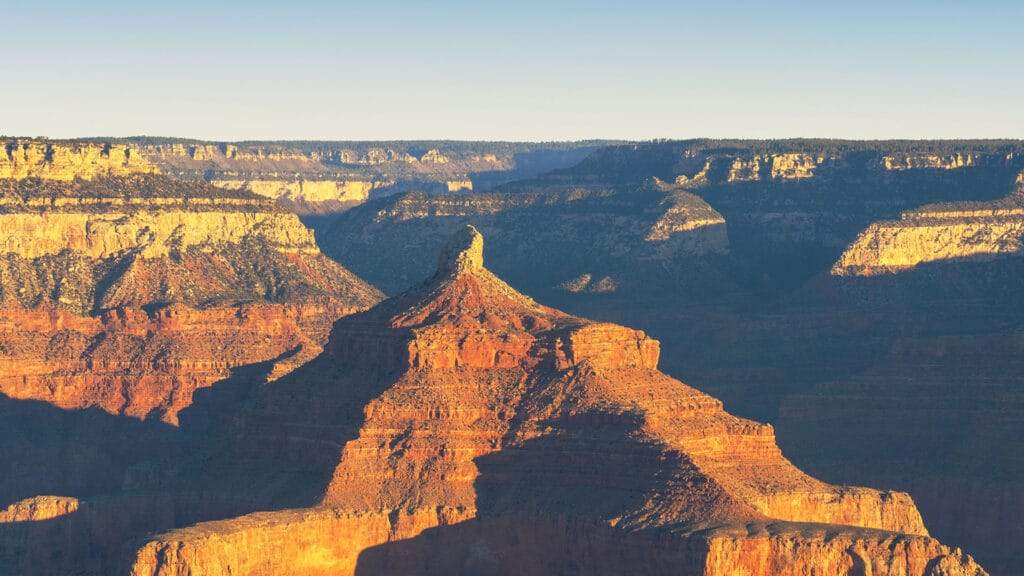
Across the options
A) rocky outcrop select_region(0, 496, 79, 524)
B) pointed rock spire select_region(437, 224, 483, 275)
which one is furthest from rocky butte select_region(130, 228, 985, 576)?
rocky outcrop select_region(0, 496, 79, 524)

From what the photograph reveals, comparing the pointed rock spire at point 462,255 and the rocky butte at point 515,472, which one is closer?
the rocky butte at point 515,472

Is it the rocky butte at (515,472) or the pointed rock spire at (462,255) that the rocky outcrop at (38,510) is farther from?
A: the pointed rock spire at (462,255)

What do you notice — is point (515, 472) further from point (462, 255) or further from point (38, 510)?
point (38, 510)

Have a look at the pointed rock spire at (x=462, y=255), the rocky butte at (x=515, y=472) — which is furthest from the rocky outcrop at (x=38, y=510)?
the pointed rock spire at (x=462, y=255)

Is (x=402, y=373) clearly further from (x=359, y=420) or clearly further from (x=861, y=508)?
(x=861, y=508)

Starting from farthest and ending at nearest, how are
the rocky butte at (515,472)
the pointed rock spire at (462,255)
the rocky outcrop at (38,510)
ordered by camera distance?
the pointed rock spire at (462,255)
the rocky outcrop at (38,510)
the rocky butte at (515,472)

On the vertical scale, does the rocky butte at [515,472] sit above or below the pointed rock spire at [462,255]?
below
